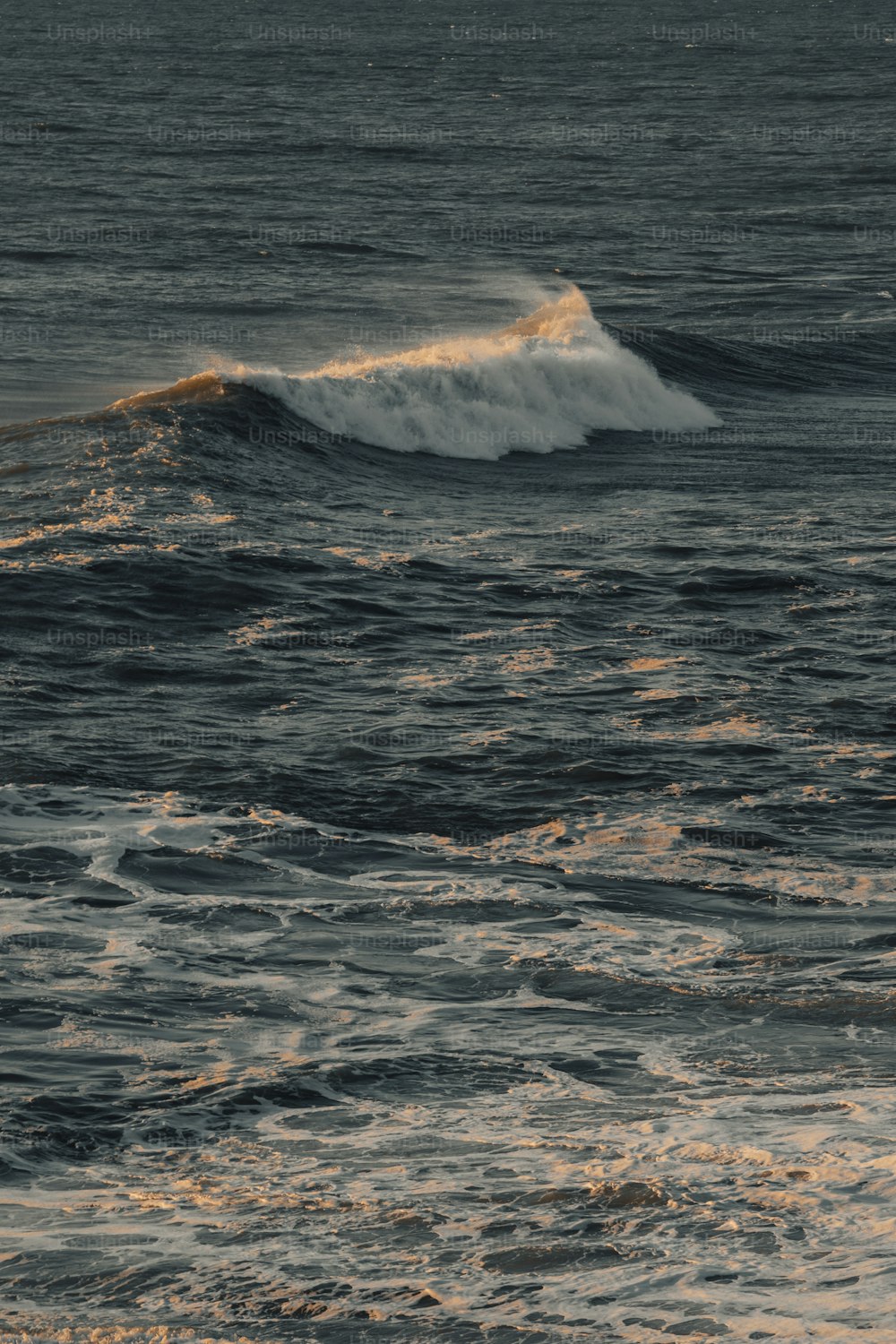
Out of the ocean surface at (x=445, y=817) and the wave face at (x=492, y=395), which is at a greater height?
the wave face at (x=492, y=395)

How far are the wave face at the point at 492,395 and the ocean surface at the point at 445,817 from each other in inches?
4.0

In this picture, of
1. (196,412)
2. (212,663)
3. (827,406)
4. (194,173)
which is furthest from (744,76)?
(212,663)

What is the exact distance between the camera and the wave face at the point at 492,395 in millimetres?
25797

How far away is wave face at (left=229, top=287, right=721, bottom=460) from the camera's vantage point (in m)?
25.8

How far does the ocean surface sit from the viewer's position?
7.60 meters

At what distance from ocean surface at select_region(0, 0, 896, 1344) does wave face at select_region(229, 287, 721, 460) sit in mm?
101

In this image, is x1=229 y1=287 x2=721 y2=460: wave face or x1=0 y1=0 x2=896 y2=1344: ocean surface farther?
x1=229 y1=287 x2=721 y2=460: wave face

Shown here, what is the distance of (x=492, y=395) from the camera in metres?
27.7

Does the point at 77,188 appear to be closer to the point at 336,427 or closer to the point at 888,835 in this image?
the point at 336,427

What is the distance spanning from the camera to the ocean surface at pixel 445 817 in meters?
7.60

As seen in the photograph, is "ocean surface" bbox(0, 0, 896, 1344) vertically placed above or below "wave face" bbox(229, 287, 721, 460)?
below

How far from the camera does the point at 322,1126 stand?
880 centimetres

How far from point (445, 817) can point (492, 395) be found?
15.7 metres

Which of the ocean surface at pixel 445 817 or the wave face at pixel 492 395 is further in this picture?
the wave face at pixel 492 395
